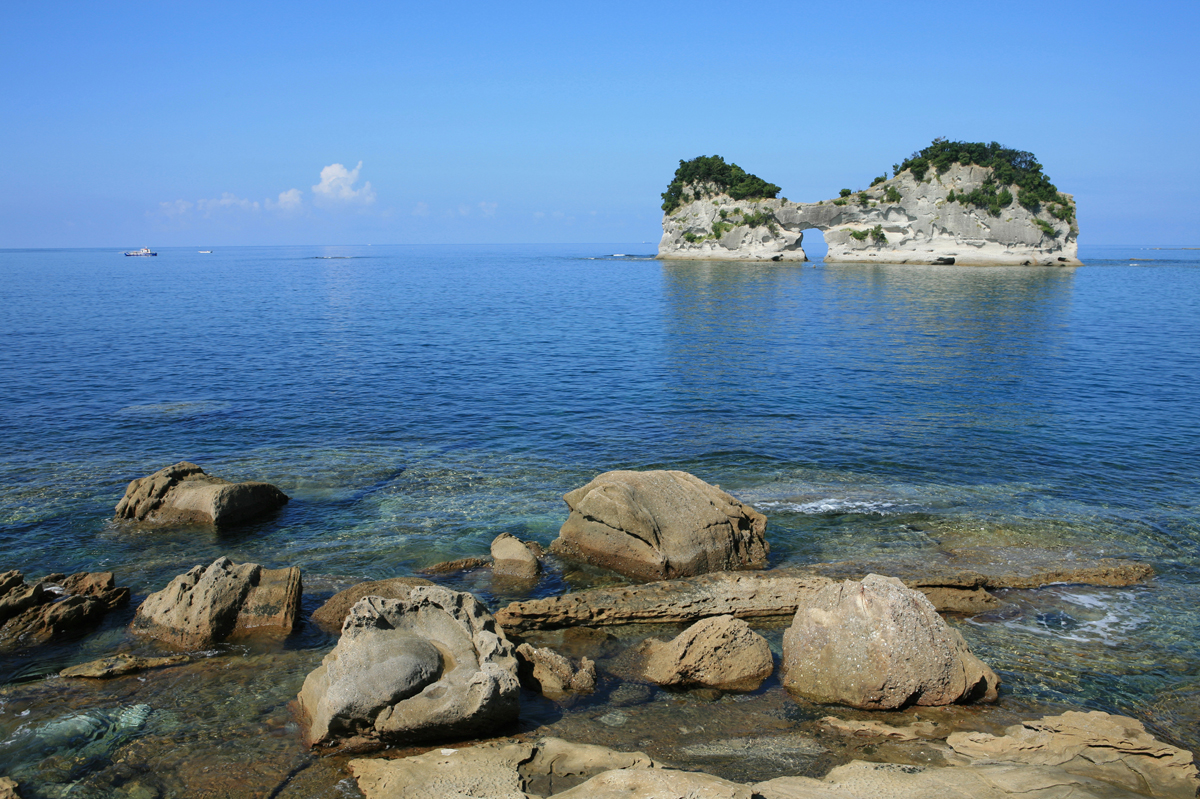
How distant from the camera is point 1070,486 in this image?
19.0 meters

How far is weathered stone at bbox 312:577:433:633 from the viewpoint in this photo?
12.0 metres

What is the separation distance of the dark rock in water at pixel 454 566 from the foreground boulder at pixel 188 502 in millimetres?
5181

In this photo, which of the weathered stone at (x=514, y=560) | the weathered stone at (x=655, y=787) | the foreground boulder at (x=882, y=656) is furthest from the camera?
the weathered stone at (x=514, y=560)

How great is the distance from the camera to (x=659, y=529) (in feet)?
45.5

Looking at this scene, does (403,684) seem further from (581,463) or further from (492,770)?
(581,463)

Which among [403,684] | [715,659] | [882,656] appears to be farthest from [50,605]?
[882,656]

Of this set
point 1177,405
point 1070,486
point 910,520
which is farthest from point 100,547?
point 1177,405

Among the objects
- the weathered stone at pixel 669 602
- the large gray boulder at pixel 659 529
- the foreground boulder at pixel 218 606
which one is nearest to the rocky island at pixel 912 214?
the large gray boulder at pixel 659 529

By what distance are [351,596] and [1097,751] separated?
1068 cm

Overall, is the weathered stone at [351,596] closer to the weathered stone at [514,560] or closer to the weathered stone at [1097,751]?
the weathered stone at [514,560]

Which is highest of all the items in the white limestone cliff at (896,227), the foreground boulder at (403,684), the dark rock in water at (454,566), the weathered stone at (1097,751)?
the white limestone cliff at (896,227)

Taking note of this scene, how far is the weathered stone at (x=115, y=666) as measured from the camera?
33.6 ft

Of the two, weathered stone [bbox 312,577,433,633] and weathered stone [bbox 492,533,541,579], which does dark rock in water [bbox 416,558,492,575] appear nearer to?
weathered stone [bbox 492,533,541,579]

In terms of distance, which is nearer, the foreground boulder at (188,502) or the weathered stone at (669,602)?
the weathered stone at (669,602)
